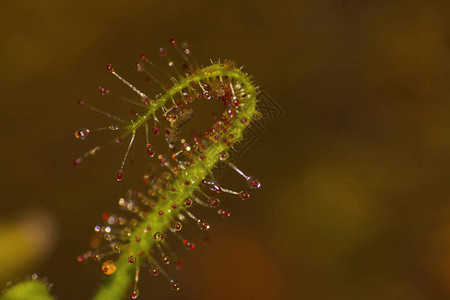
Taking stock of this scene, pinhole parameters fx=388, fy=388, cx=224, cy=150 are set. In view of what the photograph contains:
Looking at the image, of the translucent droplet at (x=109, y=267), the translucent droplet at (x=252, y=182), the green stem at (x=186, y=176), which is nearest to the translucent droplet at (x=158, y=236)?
the green stem at (x=186, y=176)

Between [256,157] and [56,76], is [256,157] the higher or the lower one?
the lower one

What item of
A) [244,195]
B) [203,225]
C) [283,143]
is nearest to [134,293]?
[203,225]

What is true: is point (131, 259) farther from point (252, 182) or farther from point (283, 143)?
point (283, 143)

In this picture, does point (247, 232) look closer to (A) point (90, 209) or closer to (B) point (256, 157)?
(B) point (256, 157)

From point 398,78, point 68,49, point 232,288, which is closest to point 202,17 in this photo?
point 68,49

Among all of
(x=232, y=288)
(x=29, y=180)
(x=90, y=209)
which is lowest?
(x=232, y=288)

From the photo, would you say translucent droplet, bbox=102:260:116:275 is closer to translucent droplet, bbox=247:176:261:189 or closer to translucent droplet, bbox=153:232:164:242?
translucent droplet, bbox=153:232:164:242
